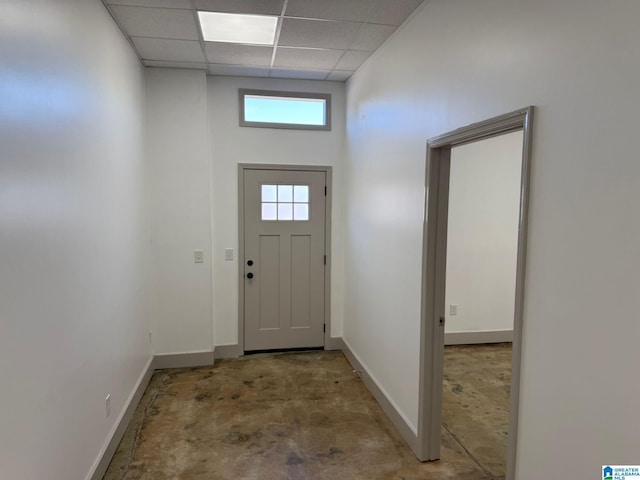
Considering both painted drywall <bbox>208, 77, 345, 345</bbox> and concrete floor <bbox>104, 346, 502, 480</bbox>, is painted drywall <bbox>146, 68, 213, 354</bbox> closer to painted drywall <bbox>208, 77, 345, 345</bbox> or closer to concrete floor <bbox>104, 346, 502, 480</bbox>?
painted drywall <bbox>208, 77, 345, 345</bbox>

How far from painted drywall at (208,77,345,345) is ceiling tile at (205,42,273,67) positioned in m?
0.49

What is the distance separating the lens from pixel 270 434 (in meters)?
2.86

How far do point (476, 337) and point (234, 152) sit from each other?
140 inches

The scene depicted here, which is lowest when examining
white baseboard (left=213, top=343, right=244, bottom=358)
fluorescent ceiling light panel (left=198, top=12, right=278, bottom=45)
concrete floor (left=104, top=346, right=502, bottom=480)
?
concrete floor (left=104, top=346, right=502, bottom=480)

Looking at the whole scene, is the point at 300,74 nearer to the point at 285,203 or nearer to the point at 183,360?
the point at 285,203

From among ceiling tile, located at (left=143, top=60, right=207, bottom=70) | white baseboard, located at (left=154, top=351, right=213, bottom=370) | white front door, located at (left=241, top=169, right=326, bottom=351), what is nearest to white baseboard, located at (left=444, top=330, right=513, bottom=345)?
white front door, located at (left=241, top=169, right=326, bottom=351)

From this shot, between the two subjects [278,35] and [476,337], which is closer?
[278,35]

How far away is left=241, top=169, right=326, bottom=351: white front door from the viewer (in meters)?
4.35

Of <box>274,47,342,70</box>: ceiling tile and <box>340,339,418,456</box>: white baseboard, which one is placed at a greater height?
<box>274,47,342,70</box>: ceiling tile

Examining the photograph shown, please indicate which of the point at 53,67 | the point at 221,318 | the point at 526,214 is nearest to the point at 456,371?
the point at 221,318

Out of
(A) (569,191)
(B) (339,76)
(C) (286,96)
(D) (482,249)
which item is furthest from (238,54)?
(D) (482,249)

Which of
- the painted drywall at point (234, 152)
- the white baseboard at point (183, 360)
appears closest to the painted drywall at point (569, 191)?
the painted drywall at point (234, 152)

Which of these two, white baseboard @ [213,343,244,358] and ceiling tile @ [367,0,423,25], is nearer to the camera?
ceiling tile @ [367,0,423,25]

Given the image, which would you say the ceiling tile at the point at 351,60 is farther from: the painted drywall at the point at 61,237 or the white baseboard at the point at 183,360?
the white baseboard at the point at 183,360
